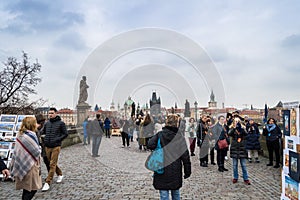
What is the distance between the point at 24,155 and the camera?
431 centimetres

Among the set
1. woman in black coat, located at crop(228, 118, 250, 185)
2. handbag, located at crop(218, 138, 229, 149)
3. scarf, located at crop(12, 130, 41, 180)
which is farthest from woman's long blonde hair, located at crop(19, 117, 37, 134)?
handbag, located at crop(218, 138, 229, 149)

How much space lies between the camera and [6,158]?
7035 mm

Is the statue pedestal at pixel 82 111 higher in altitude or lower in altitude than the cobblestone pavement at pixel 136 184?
higher

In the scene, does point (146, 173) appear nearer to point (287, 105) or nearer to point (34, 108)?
point (287, 105)

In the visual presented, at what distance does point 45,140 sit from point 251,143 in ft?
23.1

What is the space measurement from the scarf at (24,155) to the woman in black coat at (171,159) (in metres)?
1.83

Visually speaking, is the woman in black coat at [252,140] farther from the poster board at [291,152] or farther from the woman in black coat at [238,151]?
the poster board at [291,152]

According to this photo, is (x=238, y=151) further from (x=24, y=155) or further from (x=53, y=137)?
(x=24, y=155)

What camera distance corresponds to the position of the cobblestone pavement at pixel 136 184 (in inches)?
221

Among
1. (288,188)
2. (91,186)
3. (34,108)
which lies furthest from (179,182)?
(34,108)

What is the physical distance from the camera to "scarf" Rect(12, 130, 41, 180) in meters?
4.27

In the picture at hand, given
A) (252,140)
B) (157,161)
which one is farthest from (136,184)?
(252,140)

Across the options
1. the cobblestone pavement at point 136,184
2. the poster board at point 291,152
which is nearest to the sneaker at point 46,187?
the cobblestone pavement at point 136,184

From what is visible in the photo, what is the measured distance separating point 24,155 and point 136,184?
3.02 metres
